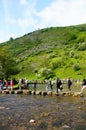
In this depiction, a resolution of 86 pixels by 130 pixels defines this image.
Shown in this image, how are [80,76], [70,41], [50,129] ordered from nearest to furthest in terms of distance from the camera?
[50,129] < [80,76] < [70,41]

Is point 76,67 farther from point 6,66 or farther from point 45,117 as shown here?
point 45,117

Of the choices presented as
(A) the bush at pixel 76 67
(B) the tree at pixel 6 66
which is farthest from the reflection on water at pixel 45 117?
(A) the bush at pixel 76 67

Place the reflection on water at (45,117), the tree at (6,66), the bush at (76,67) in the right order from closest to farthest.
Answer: the reflection on water at (45,117), the tree at (6,66), the bush at (76,67)

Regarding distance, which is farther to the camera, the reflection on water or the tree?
the tree

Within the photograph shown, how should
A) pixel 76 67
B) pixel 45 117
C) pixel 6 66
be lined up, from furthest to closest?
pixel 76 67 < pixel 6 66 < pixel 45 117

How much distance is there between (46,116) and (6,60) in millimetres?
63527

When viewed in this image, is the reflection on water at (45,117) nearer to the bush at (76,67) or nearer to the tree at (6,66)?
the tree at (6,66)

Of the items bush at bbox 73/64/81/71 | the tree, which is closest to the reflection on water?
the tree

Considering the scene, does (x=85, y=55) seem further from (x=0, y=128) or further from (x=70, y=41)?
(x=0, y=128)

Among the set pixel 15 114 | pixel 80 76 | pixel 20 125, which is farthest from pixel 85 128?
pixel 80 76

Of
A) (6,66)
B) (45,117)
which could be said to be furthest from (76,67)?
(45,117)

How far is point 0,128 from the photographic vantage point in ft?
83.3

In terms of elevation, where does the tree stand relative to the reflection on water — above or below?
above

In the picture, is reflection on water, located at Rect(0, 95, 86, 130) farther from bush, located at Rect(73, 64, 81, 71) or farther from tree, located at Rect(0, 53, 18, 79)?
bush, located at Rect(73, 64, 81, 71)
